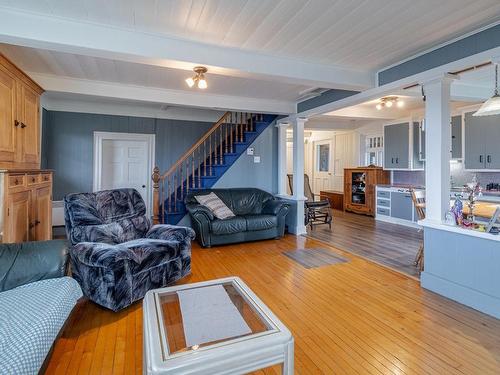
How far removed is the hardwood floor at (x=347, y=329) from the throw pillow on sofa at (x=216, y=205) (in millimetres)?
1482

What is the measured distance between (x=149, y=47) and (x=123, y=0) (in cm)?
53

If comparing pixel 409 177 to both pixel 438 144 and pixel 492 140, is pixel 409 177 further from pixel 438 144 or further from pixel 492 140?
pixel 438 144

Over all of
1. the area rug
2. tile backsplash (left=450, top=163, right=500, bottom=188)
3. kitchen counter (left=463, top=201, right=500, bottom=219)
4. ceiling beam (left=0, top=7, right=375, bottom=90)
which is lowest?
the area rug

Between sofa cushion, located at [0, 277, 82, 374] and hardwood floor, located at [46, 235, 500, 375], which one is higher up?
sofa cushion, located at [0, 277, 82, 374]

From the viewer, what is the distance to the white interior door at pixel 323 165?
9712mm

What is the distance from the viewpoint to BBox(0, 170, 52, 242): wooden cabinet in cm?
240

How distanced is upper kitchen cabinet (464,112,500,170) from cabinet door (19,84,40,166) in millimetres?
6958

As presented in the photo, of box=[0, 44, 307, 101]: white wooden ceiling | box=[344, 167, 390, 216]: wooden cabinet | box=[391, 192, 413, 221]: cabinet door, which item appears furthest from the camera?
box=[344, 167, 390, 216]: wooden cabinet

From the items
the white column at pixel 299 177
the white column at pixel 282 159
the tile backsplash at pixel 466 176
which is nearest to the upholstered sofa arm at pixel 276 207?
the white column at pixel 299 177

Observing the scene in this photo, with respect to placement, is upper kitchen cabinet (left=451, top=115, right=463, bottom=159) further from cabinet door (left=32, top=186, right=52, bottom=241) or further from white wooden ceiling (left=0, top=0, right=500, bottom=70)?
cabinet door (left=32, top=186, right=52, bottom=241)

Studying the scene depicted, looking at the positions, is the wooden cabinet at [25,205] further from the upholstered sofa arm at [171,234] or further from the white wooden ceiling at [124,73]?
the white wooden ceiling at [124,73]

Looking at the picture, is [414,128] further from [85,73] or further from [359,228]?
[85,73]

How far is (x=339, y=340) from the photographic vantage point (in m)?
2.22

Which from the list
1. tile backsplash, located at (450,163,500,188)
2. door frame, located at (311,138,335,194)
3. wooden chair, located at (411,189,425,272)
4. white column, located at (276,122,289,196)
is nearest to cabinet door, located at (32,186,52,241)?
white column, located at (276,122,289,196)
